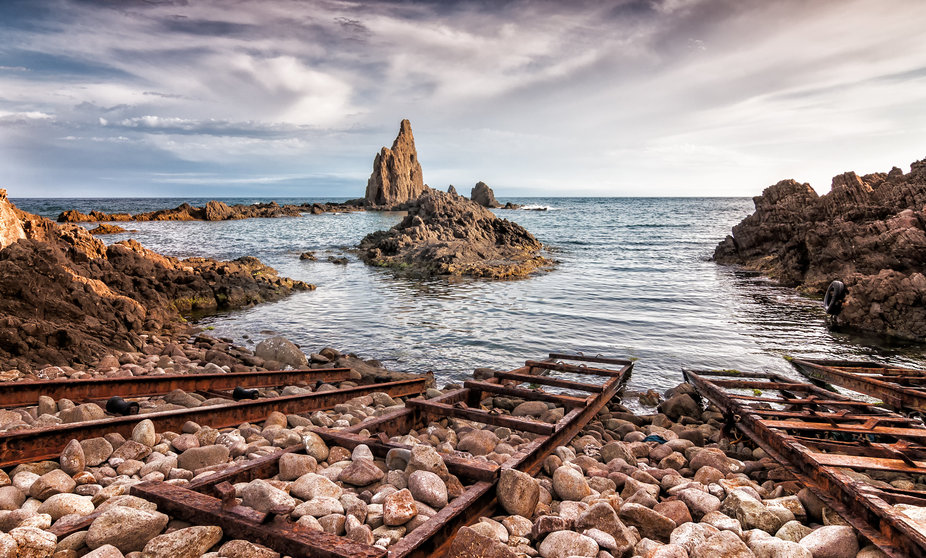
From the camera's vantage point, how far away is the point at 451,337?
11.5 metres

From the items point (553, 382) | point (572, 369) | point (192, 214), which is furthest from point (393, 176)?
point (553, 382)

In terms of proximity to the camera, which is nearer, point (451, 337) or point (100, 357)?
point (100, 357)

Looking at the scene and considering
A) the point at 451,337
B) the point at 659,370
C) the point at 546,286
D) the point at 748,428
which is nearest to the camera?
the point at 748,428

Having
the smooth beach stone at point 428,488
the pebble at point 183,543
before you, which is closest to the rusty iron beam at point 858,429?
the smooth beach stone at point 428,488

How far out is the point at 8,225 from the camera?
1047 centimetres

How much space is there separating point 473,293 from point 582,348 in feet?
24.4

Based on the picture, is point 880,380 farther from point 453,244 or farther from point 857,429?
point 453,244

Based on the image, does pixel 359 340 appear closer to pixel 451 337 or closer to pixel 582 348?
pixel 451 337

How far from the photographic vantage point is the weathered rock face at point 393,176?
11194 cm

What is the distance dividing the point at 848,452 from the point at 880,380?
12.7 feet

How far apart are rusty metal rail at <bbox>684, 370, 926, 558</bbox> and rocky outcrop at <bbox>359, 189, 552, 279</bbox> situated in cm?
1643

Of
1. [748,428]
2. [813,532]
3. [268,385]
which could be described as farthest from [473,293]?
[813,532]

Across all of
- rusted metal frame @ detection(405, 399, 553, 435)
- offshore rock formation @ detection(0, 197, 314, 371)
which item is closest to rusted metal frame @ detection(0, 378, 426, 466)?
rusted metal frame @ detection(405, 399, 553, 435)

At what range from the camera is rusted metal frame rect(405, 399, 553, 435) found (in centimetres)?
475
